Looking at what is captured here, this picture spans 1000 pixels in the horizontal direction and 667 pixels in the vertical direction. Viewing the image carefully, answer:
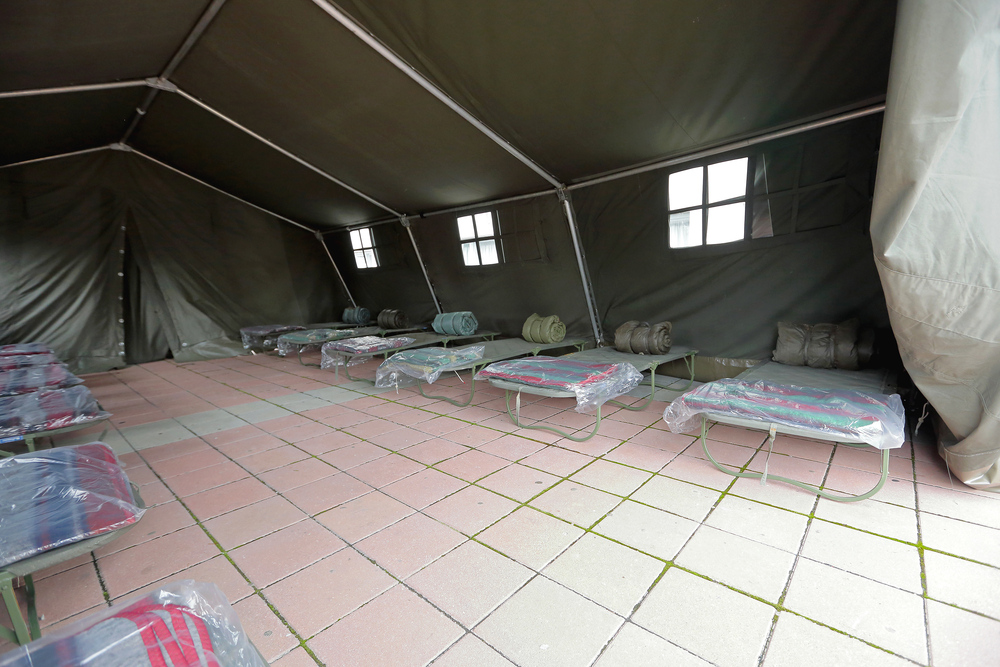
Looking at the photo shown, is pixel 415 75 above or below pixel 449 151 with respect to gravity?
above

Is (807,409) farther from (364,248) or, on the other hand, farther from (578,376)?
(364,248)

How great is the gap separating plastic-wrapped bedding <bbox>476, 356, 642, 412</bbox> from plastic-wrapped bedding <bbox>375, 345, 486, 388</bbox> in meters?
0.60

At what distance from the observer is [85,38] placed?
3.16 meters

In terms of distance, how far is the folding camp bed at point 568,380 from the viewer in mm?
3066

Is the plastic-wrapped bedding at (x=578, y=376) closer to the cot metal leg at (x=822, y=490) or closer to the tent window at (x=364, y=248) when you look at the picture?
the cot metal leg at (x=822, y=490)

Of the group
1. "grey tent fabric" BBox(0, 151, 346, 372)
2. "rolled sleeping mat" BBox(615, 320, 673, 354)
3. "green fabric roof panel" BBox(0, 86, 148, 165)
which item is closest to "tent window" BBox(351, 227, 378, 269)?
"grey tent fabric" BBox(0, 151, 346, 372)

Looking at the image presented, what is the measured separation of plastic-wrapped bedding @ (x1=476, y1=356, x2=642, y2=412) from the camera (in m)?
3.07

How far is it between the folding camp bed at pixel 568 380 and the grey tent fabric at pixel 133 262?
6.02 m

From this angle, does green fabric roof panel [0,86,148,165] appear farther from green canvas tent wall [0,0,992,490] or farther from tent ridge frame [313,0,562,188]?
tent ridge frame [313,0,562,188]

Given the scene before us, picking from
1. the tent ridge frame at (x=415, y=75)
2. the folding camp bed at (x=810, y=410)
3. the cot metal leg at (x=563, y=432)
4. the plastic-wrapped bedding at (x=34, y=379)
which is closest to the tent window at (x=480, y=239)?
the tent ridge frame at (x=415, y=75)

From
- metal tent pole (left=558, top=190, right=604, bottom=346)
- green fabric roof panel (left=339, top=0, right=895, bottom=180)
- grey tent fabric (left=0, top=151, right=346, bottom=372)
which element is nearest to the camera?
green fabric roof panel (left=339, top=0, right=895, bottom=180)

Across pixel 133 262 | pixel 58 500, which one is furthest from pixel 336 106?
pixel 133 262

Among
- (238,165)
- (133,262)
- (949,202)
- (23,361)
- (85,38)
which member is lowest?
(23,361)

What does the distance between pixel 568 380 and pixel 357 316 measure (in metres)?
5.93
